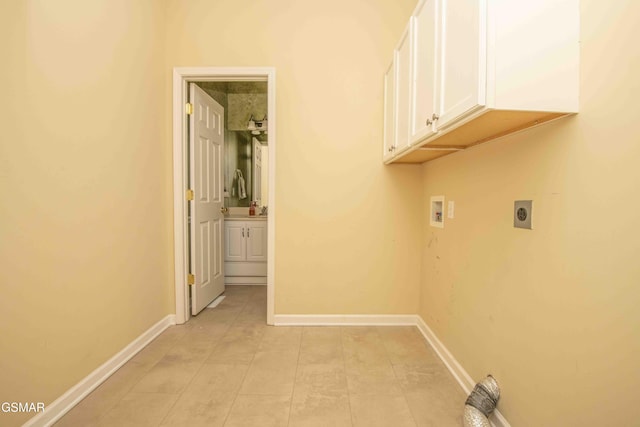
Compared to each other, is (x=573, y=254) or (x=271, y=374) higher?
(x=573, y=254)

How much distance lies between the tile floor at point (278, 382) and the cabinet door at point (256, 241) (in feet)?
4.18

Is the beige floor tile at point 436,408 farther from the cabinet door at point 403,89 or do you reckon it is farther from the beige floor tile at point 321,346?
the cabinet door at point 403,89

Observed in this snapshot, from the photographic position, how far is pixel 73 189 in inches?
60.2

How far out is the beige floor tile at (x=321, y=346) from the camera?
1980 mm

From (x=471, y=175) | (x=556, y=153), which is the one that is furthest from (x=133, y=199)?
(x=556, y=153)

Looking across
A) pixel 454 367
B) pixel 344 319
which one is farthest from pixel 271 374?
pixel 454 367

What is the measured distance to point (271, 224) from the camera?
2486mm

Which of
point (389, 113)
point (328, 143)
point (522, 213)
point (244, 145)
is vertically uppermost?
point (244, 145)

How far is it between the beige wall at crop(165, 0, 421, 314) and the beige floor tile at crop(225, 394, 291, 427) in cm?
96

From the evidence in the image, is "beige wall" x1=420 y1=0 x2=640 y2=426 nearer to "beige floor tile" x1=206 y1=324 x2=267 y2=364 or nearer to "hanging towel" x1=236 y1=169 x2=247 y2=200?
"beige floor tile" x1=206 y1=324 x2=267 y2=364

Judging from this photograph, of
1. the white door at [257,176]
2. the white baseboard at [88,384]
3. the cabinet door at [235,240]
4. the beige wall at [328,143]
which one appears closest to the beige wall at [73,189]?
the white baseboard at [88,384]

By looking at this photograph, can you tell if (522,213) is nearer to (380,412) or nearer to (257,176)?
(380,412)

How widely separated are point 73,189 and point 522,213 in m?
2.18

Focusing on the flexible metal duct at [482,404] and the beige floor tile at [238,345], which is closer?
the flexible metal duct at [482,404]
